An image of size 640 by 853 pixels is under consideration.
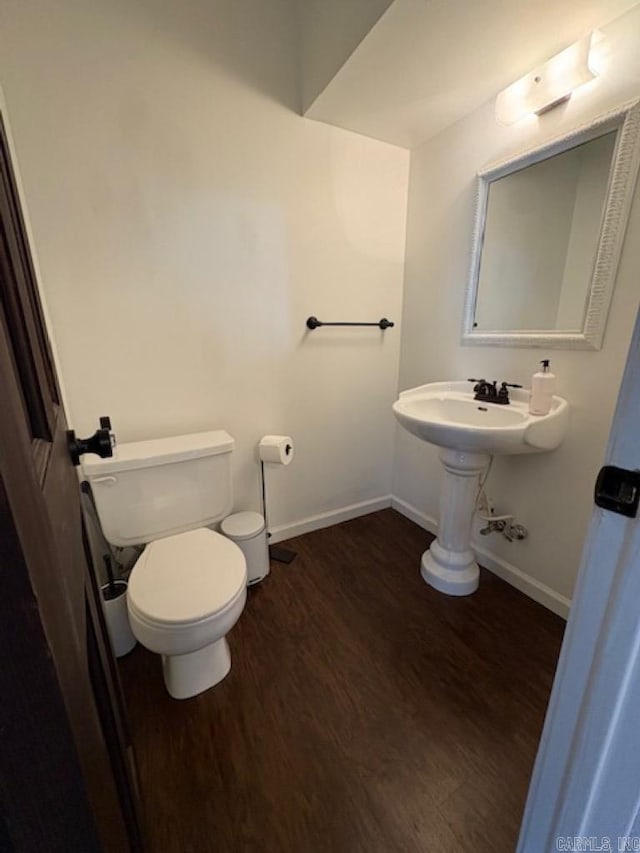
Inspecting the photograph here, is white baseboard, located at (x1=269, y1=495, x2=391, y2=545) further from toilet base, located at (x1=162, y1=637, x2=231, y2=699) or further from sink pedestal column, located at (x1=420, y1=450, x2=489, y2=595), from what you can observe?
toilet base, located at (x1=162, y1=637, x2=231, y2=699)

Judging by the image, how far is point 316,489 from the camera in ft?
6.98

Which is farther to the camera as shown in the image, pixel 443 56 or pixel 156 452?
pixel 156 452

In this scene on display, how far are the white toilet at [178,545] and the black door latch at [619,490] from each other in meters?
1.01

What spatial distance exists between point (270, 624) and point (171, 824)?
2.15ft

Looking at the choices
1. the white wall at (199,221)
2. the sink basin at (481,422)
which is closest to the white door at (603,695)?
the sink basin at (481,422)

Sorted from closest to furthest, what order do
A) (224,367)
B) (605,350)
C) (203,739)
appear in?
(203,739) → (605,350) → (224,367)

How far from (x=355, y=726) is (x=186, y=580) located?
712 millimetres

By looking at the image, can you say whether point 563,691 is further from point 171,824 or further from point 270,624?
point 270,624

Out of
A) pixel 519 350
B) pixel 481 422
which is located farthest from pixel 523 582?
pixel 519 350

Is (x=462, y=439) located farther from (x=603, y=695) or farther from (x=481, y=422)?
(x=603, y=695)

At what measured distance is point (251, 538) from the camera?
165cm

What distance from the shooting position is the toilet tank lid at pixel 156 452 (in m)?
1.29

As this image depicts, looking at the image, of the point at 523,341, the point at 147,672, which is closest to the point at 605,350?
the point at 523,341

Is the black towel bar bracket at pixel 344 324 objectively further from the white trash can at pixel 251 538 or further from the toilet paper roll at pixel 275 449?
the white trash can at pixel 251 538
